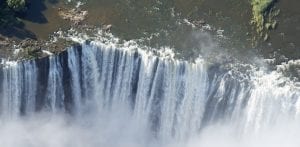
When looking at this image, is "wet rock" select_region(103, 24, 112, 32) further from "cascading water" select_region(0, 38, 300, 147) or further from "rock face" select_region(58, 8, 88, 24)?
"rock face" select_region(58, 8, 88, 24)

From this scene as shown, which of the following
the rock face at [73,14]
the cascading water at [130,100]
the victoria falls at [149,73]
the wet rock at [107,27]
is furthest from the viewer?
the rock face at [73,14]

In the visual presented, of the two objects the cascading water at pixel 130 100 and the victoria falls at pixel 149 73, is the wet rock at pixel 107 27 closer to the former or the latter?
the victoria falls at pixel 149 73

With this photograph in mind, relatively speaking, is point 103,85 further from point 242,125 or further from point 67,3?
point 242,125

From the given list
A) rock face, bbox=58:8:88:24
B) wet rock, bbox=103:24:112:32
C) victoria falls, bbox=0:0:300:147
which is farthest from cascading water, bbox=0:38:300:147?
rock face, bbox=58:8:88:24

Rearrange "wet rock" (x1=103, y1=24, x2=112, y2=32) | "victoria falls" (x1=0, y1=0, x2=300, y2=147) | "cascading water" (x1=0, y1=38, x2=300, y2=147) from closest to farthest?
"cascading water" (x1=0, y1=38, x2=300, y2=147), "victoria falls" (x1=0, y1=0, x2=300, y2=147), "wet rock" (x1=103, y1=24, x2=112, y2=32)

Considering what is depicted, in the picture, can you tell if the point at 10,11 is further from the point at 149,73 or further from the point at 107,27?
the point at 149,73

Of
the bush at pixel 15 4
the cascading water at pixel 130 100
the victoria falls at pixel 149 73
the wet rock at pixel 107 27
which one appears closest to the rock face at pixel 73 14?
the victoria falls at pixel 149 73

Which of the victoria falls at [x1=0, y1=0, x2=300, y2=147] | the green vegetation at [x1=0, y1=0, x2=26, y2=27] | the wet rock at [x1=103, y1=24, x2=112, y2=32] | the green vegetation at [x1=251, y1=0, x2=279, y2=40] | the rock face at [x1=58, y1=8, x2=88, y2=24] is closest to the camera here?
the victoria falls at [x1=0, y1=0, x2=300, y2=147]
